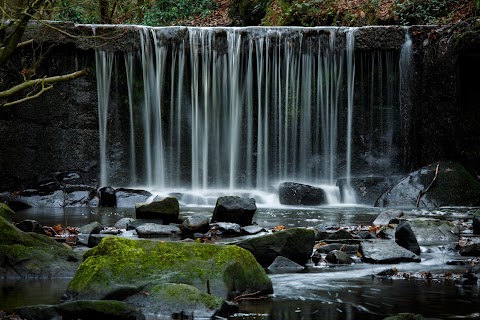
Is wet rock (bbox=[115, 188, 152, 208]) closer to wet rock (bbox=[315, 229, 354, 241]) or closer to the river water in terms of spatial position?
wet rock (bbox=[315, 229, 354, 241])

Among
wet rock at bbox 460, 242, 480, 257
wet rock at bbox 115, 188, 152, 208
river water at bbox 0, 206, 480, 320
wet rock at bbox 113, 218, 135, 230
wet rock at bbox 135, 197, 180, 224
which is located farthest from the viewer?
wet rock at bbox 115, 188, 152, 208

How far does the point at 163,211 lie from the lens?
1079 cm

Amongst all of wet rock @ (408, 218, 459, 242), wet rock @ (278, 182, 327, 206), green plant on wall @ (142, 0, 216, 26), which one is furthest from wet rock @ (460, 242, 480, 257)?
green plant on wall @ (142, 0, 216, 26)

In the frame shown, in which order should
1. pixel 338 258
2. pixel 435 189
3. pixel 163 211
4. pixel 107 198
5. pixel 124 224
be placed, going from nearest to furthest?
pixel 338 258
pixel 124 224
pixel 163 211
pixel 435 189
pixel 107 198

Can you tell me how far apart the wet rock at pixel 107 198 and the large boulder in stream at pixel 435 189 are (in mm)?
5247

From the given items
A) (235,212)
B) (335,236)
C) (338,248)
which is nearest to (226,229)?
(235,212)

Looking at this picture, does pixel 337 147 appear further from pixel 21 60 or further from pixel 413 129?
pixel 21 60

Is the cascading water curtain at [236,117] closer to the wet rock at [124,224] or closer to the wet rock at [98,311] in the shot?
the wet rock at [124,224]

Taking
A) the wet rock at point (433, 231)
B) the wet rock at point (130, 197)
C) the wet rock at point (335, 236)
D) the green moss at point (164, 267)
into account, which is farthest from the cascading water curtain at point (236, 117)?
the green moss at point (164, 267)

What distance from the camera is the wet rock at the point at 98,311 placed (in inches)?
201

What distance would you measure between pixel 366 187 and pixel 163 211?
6557 mm

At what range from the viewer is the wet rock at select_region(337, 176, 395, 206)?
52.5ft

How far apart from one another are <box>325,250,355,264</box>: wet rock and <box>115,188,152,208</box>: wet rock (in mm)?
7900

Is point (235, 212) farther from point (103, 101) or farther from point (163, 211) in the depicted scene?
point (103, 101)
